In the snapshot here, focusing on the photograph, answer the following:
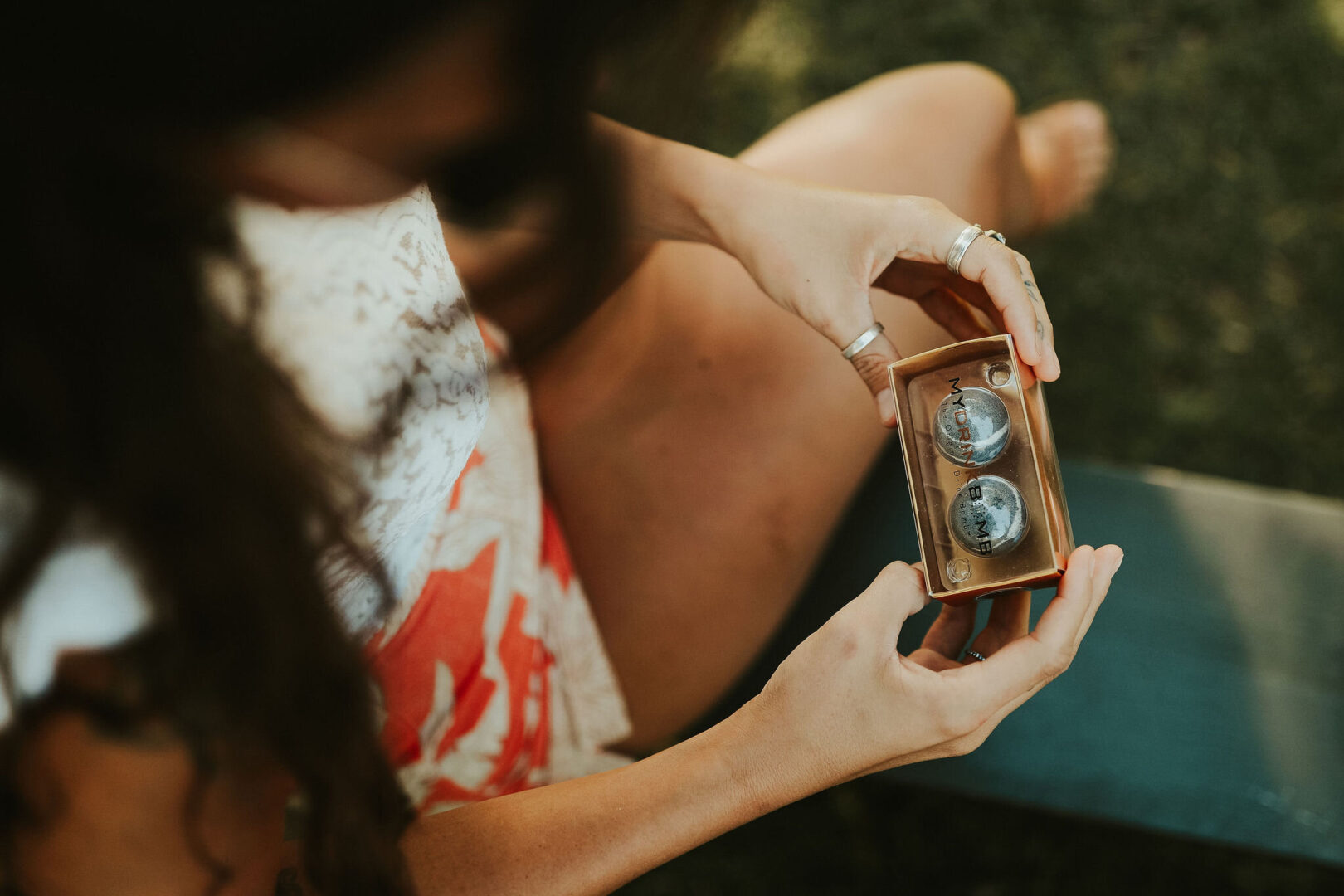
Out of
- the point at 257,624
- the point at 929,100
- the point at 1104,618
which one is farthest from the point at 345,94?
the point at 1104,618

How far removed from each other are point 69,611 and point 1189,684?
108 centimetres

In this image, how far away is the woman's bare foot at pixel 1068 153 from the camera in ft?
5.07

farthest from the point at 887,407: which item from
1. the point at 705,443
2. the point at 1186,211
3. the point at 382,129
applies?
the point at 1186,211

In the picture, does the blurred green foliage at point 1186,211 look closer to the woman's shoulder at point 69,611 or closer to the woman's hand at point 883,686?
the woman's hand at point 883,686

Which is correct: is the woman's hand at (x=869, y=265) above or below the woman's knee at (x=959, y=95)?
below

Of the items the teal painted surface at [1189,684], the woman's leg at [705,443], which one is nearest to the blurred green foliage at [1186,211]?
the teal painted surface at [1189,684]

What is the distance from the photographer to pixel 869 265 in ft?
2.69

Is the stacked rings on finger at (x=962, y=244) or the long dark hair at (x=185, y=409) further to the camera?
the stacked rings on finger at (x=962, y=244)

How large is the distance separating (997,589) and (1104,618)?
421 mm

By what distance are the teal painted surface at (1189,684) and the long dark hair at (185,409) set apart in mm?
523

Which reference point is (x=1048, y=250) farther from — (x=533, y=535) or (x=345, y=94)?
(x=345, y=94)

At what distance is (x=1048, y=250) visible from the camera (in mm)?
1672

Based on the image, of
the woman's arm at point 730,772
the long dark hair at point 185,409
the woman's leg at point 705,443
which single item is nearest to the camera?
the long dark hair at point 185,409

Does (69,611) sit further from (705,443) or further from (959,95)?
(959,95)
